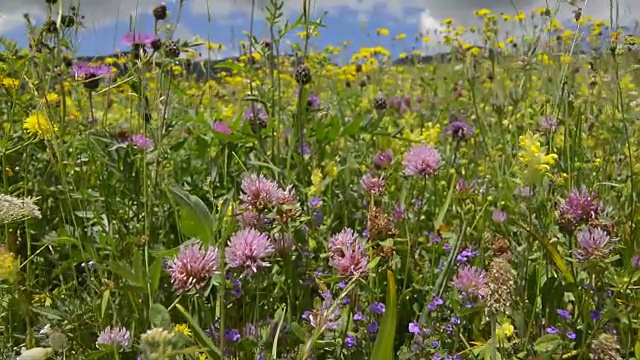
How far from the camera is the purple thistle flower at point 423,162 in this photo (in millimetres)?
1197

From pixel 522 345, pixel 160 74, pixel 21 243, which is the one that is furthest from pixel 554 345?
pixel 21 243

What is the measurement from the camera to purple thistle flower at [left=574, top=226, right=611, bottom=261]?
0.96 m

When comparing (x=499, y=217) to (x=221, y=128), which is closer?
(x=499, y=217)

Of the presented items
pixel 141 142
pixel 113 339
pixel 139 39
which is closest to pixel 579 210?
pixel 113 339

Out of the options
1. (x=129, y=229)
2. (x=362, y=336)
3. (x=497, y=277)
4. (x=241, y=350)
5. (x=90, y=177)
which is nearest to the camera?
(x=497, y=277)

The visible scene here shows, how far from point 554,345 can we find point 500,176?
82cm

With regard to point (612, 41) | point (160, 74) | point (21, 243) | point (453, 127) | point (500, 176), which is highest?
point (612, 41)

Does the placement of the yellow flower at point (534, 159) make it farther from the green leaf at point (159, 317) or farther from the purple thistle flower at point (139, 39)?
the purple thistle flower at point (139, 39)

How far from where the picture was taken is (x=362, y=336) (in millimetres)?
1061

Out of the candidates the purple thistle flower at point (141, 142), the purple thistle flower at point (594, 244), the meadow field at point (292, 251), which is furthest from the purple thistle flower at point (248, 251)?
the purple thistle flower at point (141, 142)

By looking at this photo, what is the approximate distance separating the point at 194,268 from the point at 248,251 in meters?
0.09

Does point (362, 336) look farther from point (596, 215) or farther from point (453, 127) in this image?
point (453, 127)

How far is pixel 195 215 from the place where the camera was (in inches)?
31.4

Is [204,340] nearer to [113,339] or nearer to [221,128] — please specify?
[113,339]
